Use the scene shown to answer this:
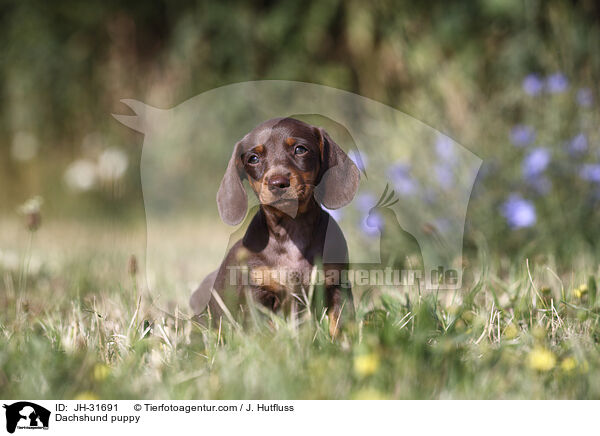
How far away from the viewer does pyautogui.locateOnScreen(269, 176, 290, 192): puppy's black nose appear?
70.9 inches

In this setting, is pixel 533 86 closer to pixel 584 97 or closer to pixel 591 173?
pixel 584 97

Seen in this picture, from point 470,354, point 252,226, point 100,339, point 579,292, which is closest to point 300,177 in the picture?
point 252,226

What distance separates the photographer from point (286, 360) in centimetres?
168

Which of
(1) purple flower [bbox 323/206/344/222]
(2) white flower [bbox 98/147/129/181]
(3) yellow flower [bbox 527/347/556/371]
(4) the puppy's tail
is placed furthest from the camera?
(2) white flower [bbox 98/147/129/181]

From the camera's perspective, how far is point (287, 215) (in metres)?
2.01

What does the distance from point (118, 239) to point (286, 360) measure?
5.85ft

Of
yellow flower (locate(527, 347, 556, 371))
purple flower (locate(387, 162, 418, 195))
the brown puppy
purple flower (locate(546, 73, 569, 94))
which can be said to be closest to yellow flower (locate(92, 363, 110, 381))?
the brown puppy

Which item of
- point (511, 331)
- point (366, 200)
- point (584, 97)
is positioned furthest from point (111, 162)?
point (511, 331)

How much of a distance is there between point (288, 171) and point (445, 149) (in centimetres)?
165

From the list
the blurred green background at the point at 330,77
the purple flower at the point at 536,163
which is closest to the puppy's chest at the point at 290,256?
the blurred green background at the point at 330,77

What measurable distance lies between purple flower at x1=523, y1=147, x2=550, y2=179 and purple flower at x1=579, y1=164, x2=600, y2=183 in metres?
0.18

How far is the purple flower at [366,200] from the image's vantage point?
303cm

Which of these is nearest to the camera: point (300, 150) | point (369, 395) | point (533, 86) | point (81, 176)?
point (369, 395)
